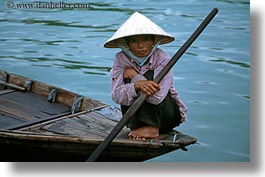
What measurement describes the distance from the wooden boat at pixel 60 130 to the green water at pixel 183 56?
0.06 meters

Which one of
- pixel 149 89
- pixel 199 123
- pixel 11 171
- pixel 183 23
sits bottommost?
pixel 11 171

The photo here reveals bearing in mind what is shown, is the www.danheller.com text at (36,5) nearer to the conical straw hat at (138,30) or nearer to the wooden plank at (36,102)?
the conical straw hat at (138,30)

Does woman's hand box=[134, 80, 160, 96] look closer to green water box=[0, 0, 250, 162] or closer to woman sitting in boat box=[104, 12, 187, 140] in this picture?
woman sitting in boat box=[104, 12, 187, 140]

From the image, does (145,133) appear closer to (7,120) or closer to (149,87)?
(149,87)

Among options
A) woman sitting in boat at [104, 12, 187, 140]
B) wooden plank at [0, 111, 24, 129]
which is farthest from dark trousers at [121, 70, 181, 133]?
wooden plank at [0, 111, 24, 129]

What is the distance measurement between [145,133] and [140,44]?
0.28 metres

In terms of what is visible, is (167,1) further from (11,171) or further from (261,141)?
(11,171)

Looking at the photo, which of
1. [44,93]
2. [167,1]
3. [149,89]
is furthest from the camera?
[44,93]

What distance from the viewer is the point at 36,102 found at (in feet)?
8.86

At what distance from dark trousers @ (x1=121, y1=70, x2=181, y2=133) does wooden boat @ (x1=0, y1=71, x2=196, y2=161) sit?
0.13 ft

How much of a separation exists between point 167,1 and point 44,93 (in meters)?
0.66

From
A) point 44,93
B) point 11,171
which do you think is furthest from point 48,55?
point 11,171

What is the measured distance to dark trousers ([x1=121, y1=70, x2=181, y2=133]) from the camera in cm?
215

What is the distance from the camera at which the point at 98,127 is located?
236cm
